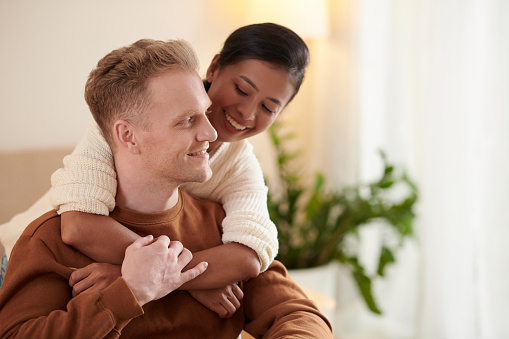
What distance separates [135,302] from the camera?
46.6 inches

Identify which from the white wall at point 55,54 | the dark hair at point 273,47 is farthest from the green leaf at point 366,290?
the dark hair at point 273,47

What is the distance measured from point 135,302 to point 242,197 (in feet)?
1.53

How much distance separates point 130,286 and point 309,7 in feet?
7.63

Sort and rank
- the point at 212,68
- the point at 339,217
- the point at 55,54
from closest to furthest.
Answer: the point at 212,68, the point at 55,54, the point at 339,217

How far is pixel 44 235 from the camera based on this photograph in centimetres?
130

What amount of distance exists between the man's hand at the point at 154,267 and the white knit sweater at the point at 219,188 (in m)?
0.14

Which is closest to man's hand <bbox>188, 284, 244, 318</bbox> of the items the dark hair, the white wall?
the dark hair

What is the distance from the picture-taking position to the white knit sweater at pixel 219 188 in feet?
4.42

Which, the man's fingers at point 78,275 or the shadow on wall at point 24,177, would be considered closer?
the man's fingers at point 78,275

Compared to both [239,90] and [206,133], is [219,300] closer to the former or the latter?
[206,133]

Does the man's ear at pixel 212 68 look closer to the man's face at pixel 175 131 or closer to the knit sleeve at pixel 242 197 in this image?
the knit sleeve at pixel 242 197

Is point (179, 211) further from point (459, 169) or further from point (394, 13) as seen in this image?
point (394, 13)

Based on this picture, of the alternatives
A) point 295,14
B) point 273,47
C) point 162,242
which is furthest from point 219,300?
point 295,14

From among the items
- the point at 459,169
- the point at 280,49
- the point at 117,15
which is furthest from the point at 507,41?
the point at 117,15
